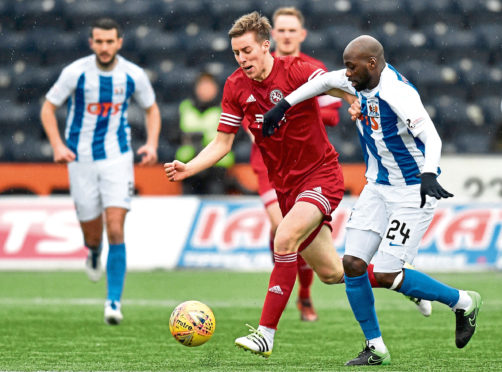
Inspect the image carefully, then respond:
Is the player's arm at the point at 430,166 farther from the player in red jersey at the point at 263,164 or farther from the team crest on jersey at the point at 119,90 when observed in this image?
the team crest on jersey at the point at 119,90

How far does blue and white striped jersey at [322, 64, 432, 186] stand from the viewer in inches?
206

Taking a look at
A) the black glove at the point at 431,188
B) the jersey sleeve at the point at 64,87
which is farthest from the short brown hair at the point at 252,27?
the jersey sleeve at the point at 64,87

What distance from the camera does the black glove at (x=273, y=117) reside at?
5633 mm

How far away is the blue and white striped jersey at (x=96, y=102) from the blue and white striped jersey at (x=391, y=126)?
2603 millimetres

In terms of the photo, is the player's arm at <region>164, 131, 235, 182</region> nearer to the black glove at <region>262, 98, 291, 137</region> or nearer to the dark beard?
the black glove at <region>262, 98, 291, 137</region>

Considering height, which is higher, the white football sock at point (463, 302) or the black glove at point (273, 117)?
the black glove at point (273, 117)

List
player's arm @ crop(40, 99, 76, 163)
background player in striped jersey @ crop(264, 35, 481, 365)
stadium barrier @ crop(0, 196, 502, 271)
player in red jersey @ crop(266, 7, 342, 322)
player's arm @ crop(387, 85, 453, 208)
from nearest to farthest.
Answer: player's arm @ crop(387, 85, 453, 208), background player in striped jersey @ crop(264, 35, 481, 365), player in red jersey @ crop(266, 7, 342, 322), player's arm @ crop(40, 99, 76, 163), stadium barrier @ crop(0, 196, 502, 271)

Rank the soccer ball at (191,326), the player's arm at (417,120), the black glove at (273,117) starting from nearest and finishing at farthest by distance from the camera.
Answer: the player's arm at (417,120) < the soccer ball at (191,326) < the black glove at (273,117)

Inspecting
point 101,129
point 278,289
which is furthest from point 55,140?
point 278,289

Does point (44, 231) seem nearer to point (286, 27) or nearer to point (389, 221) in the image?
point (286, 27)

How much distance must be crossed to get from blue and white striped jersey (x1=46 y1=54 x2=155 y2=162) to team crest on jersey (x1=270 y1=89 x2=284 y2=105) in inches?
89.2

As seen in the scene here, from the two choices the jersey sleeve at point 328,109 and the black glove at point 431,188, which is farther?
the jersey sleeve at point 328,109

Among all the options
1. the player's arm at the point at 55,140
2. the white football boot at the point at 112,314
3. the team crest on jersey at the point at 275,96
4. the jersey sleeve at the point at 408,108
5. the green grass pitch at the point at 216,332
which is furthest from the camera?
the player's arm at the point at 55,140

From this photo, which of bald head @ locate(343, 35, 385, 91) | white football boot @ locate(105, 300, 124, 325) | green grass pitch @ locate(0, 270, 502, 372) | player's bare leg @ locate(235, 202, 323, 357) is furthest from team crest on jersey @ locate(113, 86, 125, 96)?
bald head @ locate(343, 35, 385, 91)
